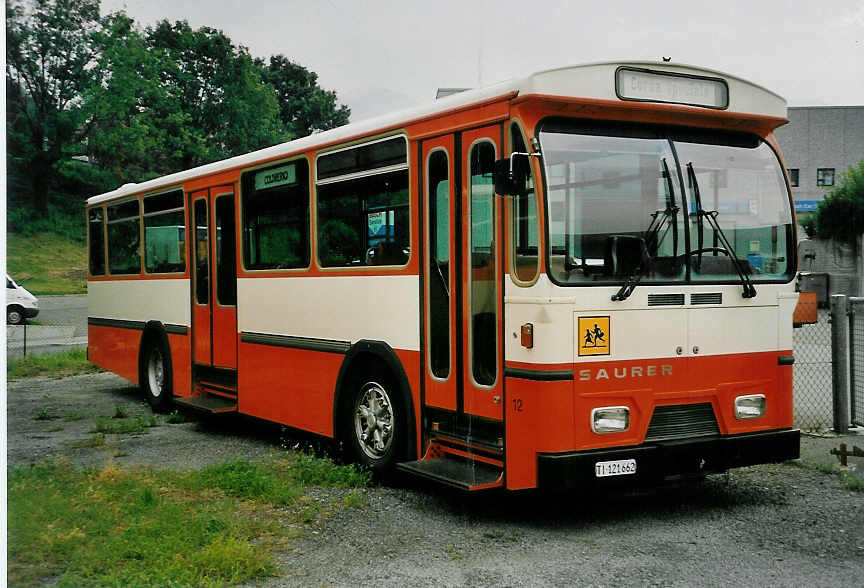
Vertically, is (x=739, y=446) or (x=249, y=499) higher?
(x=739, y=446)

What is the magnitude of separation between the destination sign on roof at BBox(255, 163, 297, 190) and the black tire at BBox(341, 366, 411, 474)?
2.23 metres

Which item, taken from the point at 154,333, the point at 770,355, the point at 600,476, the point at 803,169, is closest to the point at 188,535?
the point at 600,476

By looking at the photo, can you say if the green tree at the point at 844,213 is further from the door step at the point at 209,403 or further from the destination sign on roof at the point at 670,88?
Result: the destination sign on roof at the point at 670,88

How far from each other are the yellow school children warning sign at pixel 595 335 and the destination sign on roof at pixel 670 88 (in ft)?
5.01

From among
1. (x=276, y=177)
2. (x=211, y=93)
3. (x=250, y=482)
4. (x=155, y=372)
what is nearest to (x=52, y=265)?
(x=211, y=93)

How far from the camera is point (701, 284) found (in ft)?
22.1

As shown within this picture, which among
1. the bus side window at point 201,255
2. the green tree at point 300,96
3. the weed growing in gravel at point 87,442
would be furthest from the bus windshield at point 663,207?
the green tree at point 300,96

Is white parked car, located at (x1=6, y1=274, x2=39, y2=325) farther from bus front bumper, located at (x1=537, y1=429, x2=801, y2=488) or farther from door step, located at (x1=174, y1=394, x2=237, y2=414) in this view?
bus front bumper, located at (x1=537, y1=429, x2=801, y2=488)

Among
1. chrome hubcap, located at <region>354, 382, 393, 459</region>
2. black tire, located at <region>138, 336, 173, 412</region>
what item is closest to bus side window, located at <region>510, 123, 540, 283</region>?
chrome hubcap, located at <region>354, 382, 393, 459</region>

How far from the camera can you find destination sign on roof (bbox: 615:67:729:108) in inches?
259

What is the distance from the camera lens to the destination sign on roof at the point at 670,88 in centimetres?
657

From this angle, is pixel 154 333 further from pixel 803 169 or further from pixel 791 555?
pixel 803 169

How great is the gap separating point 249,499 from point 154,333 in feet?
20.4

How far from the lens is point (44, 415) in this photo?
12297mm
